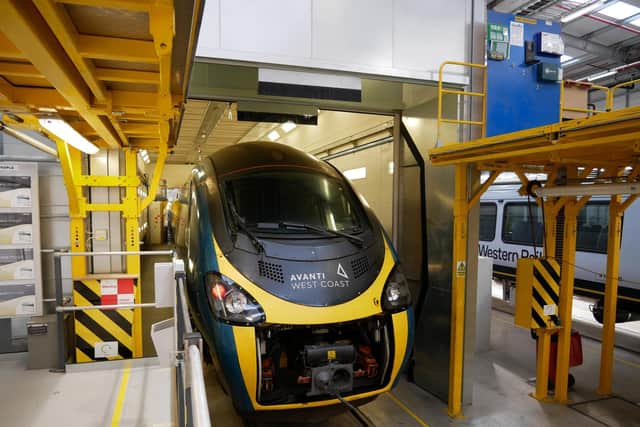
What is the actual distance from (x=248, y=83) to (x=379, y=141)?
6.74 ft

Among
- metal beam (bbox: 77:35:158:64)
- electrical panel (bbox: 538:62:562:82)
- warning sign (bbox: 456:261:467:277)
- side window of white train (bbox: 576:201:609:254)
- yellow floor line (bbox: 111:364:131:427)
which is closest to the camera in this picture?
metal beam (bbox: 77:35:158:64)

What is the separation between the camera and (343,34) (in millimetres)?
3957

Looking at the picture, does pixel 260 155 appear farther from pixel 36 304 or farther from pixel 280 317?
pixel 36 304

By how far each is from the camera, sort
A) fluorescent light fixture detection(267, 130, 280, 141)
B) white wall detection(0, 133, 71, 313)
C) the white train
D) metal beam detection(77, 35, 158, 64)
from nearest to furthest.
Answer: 1. metal beam detection(77, 35, 158, 64)
2. white wall detection(0, 133, 71, 313)
3. the white train
4. fluorescent light fixture detection(267, 130, 280, 141)

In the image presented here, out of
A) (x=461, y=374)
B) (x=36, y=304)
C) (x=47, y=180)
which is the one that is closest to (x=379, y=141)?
(x=461, y=374)

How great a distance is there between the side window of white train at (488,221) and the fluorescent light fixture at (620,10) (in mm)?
4661

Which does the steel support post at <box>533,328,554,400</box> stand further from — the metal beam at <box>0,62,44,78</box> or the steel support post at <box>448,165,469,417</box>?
the metal beam at <box>0,62,44,78</box>

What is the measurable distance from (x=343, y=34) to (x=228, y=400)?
3.97 meters

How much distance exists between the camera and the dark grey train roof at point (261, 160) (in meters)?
4.25

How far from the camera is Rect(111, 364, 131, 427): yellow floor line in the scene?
124 inches

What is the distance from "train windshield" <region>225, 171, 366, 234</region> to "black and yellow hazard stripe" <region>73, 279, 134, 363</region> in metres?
1.79

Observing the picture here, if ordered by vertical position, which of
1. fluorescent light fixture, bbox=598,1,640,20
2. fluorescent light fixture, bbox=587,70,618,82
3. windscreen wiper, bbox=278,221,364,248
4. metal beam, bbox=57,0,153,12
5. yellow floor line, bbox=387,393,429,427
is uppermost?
fluorescent light fixture, bbox=598,1,640,20

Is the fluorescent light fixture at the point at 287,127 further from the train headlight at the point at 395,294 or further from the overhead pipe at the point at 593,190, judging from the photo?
the train headlight at the point at 395,294

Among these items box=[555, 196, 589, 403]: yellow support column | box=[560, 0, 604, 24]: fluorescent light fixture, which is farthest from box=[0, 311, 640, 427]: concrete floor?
box=[560, 0, 604, 24]: fluorescent light fixture
